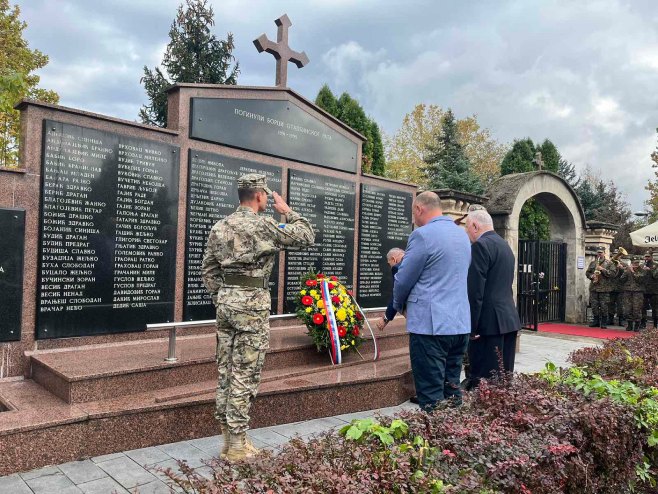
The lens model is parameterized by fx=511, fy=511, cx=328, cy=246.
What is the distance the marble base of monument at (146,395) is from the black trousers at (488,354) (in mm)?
958

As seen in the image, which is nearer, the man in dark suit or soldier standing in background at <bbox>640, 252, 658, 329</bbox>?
the man in dark suit

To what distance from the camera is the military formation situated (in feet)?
40.2

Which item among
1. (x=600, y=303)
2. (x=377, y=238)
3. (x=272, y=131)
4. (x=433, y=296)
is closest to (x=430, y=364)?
(x=433, y=296)

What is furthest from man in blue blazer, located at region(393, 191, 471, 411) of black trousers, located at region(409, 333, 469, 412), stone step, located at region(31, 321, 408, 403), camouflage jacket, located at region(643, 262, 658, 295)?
camouflage jacket, located at region(643, 262, 658, 295)

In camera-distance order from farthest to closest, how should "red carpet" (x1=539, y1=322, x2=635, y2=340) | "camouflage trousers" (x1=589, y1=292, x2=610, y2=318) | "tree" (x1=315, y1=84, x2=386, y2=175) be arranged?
1. "tree" (x1=315, y1=84, x2=386, y2=175)
2. "camouflage trousers" (x1=589, y1=292, x2=610, y2=318)
3. "red carpet" (x1=539, y1=322, x2=635, y2=340)

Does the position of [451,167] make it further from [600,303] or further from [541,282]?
[600,303]

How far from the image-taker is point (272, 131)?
6.75 meters

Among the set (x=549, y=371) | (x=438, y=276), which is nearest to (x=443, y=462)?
(x=549, y=371)

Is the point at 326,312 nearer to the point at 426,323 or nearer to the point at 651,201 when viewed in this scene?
the point at 426,323

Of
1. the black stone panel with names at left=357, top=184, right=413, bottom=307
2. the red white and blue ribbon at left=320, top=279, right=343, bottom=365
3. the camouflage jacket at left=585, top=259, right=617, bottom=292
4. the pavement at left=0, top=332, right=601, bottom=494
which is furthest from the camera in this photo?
the camouflage jacket at left=585, top=259, right=617, bottom=292

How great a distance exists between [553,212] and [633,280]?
8.09 ft

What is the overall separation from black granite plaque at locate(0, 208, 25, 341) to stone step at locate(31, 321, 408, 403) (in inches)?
13.4

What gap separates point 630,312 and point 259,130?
1040 cm

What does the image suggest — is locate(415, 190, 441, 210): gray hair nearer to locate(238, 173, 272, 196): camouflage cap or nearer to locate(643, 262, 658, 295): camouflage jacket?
locate(238, 173, 272, 196): camouflage cap
